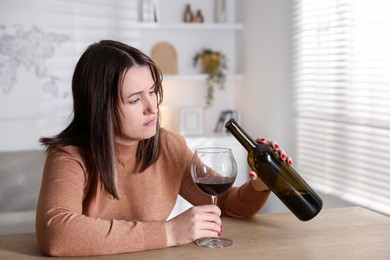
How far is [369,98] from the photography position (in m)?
3.23

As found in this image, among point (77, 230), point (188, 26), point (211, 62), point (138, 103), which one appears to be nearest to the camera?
point (77, 230)

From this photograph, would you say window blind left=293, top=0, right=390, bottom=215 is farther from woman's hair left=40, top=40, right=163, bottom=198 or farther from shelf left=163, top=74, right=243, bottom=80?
woman's hair left=40, top=40, right=163, bottom=198

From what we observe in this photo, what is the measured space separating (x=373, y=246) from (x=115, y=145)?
0.78 m

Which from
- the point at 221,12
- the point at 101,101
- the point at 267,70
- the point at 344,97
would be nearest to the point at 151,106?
the point at 101,101

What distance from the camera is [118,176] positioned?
1907mm

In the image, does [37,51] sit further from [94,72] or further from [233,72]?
[94,72]

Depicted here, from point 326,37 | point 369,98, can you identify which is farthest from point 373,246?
point 326,37

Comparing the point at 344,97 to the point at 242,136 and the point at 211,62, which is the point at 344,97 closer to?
the point at 211,62

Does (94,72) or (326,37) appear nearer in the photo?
(94,72)

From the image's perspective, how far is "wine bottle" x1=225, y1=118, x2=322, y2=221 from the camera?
5.43ft

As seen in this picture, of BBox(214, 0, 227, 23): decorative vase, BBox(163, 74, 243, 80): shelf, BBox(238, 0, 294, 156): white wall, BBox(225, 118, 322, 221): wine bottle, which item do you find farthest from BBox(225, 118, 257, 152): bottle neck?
BBox(214, 0, 227, 23): decorative vase

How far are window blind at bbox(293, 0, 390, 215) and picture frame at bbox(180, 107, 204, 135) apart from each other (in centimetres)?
84

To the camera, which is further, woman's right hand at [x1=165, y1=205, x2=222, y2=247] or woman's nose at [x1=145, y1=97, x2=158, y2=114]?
woman's nose at [x1=145, y1=97, x2=158, y2=114]

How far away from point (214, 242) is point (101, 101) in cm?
52
